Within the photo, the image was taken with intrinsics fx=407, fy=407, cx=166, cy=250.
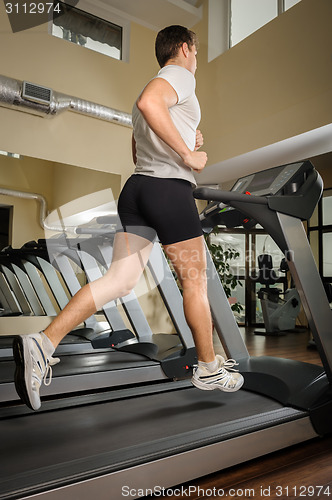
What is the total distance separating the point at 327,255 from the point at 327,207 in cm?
76

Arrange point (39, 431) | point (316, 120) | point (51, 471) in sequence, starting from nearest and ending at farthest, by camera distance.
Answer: point (51, 471) < point (39, 431) < point (316, 120)

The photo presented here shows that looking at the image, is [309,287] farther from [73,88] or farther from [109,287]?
[73,88]

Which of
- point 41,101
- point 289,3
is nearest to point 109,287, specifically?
point 41,101

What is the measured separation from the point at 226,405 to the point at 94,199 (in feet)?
12.6

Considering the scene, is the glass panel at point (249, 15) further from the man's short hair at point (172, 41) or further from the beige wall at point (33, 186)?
the man's short hair at point (172, 41)

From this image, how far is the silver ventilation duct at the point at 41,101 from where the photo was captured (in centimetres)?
430

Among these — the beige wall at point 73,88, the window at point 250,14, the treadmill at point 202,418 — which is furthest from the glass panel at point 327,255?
the treadmill at point 202,418

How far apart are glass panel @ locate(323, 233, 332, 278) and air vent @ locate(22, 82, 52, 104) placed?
455 cm

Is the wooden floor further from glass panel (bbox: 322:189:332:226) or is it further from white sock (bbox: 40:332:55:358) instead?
glass panel (bbox: 322:189:332:226)

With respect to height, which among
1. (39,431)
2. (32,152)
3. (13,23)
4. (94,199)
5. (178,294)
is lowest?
(39,431)

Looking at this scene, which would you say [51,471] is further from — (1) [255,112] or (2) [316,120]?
(1) [255,112]

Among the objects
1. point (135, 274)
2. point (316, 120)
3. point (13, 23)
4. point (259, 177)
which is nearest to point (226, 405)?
point (135, 274)

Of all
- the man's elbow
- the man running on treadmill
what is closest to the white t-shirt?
the man running on treadmill

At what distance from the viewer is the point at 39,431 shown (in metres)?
1.35
